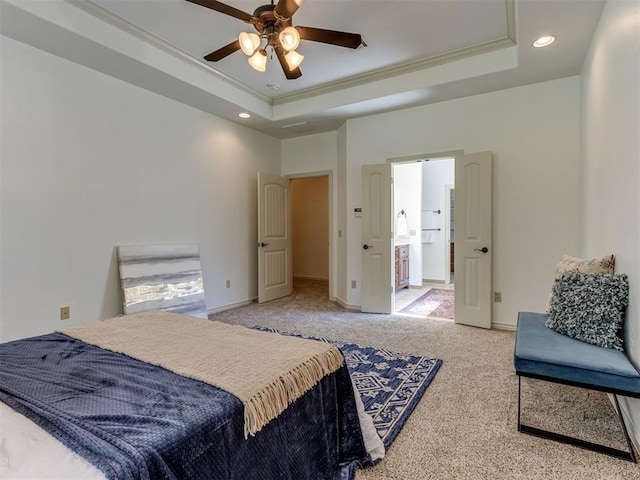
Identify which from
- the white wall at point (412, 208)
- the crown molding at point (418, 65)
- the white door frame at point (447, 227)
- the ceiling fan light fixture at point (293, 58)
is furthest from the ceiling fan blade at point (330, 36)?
the white door frame at point (447, 227)

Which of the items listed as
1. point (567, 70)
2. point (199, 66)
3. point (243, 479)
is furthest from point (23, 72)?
point (567, 70)

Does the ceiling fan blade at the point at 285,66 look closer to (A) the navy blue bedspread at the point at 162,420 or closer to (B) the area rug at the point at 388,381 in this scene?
(A) the navy blue bedspread at the point at 162,420

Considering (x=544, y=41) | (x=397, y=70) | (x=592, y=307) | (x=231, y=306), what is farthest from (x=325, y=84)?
(x=592, y=307)

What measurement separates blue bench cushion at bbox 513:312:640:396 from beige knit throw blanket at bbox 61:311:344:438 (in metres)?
1.11

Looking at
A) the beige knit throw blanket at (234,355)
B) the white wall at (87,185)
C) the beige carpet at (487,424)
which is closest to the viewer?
the beige knit throw blanket at (234,355)

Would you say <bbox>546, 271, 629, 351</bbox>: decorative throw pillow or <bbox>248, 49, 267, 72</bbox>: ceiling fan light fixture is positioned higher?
<bbox>248, 49, 267, 72</bbox>: ceiling fan light fixture

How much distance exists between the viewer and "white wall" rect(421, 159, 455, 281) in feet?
22.0

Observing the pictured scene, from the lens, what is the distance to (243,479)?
103 cm

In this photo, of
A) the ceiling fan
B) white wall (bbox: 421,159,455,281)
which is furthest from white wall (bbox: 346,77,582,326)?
white wall (bbox: 421,159,455,281)

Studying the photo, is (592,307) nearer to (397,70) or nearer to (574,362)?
(574,362)

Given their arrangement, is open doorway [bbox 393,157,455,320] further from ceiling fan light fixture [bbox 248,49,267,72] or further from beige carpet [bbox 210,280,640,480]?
ceiling fan light fixture [bbox 248,49,267,72]

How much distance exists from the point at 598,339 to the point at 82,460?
241cm

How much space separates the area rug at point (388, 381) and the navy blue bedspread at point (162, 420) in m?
0.50

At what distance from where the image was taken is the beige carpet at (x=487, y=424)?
160cm
